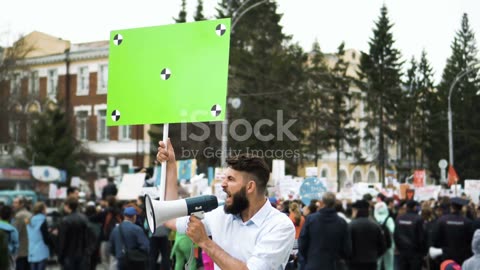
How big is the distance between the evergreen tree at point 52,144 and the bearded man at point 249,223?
47231mm

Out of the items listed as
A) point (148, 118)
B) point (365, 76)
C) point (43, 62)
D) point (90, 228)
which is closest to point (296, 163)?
point (365, 76)

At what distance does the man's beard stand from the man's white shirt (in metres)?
0.10

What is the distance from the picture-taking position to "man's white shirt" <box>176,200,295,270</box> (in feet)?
15.2

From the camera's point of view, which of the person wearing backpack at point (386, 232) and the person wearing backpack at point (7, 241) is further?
the person wearing backpack at point (386, 232)

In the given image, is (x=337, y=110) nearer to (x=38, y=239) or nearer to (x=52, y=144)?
(x=52, y=144)

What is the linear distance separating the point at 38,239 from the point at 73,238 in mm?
991

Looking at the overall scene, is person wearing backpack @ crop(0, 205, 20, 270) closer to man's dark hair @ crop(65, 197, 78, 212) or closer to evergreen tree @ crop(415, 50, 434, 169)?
man's dark hair @ crop(65, 197, 78, 212)

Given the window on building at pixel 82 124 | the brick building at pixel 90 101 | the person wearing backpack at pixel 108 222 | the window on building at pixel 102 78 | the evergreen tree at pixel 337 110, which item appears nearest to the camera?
the person wearing backpack at pixel 108 222

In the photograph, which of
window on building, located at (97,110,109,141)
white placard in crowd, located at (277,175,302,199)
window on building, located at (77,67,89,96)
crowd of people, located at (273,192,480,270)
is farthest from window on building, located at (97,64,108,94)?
crowd of people, located at (273,192,480,270)

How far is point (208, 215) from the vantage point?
4.99 meters

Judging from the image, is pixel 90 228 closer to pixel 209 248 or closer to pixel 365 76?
pixel 209 248

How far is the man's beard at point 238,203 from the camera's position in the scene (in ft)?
15.6

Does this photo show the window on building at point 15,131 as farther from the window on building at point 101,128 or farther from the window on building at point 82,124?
the window on building at point 101,128

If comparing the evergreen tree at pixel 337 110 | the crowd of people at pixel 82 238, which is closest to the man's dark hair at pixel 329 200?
the crowd of people at pixel 82 238
